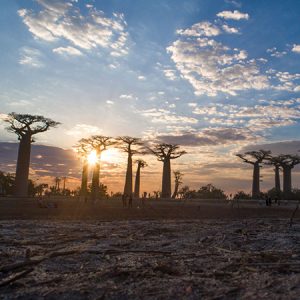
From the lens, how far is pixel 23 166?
3828cm

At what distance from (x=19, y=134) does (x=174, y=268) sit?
119 feet

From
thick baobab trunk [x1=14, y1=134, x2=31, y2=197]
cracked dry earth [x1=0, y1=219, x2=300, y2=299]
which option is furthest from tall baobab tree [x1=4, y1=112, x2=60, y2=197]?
cracked dry earth [x1=0, y1=219, x2=300, y2=299]

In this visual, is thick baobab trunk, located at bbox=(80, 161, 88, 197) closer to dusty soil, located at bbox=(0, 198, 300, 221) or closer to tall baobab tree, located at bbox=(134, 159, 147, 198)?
tall baobab tree, located at bbox=(134, 159, 147, 198)

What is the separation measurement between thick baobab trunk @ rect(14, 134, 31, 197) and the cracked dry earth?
1204 inches

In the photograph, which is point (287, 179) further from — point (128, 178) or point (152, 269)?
point (152, 269)

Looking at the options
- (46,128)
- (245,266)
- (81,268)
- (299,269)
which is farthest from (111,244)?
(46,128)

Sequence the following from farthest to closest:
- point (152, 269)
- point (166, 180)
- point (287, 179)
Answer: point (287, 179), point (166, 180), point (152, 269)

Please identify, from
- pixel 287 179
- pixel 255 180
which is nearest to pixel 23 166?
pixel 255 180

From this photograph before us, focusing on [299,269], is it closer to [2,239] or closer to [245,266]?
[245,266]

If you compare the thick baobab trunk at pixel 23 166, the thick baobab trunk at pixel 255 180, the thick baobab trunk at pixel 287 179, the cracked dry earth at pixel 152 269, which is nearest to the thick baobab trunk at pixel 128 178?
the thick baobab trunk at pixel 23 166

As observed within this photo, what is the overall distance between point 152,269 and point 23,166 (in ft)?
116

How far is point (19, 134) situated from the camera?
1526 inches

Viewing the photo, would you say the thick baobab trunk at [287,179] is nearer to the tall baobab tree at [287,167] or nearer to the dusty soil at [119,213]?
the tall baobab tree at [287,167]

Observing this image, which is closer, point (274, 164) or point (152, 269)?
point (152, 269)
